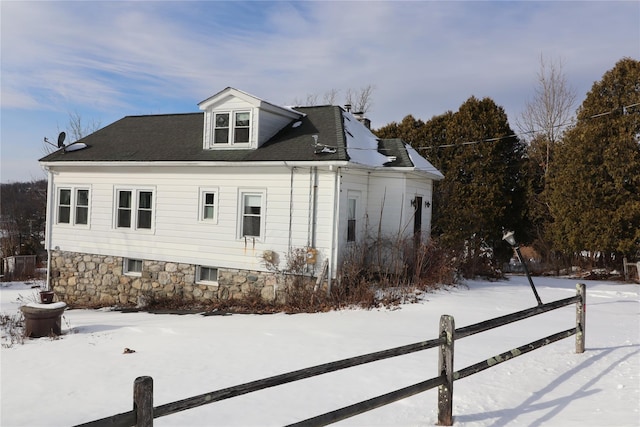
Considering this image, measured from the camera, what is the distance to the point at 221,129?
51.6ft

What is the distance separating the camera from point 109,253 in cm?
1733

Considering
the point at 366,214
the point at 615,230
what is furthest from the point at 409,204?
the point at 615,230

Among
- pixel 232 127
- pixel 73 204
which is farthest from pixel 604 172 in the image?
pixel 73 204

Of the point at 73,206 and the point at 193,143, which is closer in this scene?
the point at 193,143

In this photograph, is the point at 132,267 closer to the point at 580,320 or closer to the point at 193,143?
the point at 193,143

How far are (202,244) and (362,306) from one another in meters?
6.17

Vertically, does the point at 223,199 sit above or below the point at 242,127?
below

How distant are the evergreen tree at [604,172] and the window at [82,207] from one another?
58.5ft

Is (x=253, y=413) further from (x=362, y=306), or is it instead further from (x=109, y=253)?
(x=109, y=253)

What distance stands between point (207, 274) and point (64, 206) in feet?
21.6

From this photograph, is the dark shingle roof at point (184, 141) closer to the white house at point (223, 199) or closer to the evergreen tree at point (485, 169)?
the white house at point (223, 199)

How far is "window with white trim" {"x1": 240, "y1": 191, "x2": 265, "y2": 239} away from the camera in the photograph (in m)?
14.7

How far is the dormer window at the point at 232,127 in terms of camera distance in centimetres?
1538

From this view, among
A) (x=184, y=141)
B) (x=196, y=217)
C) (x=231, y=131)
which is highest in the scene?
(x=231, y=131)
